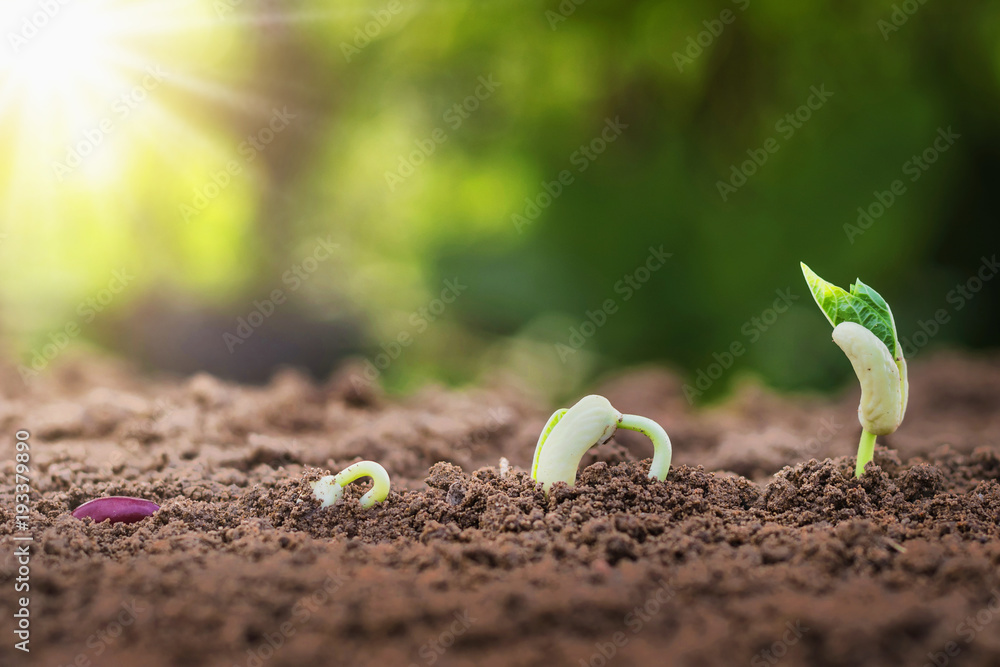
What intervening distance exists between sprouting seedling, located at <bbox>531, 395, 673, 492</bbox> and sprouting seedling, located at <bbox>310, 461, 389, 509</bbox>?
0.23m

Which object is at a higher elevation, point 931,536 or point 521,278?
point 521,278

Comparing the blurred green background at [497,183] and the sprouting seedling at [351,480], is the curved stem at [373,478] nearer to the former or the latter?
the sprouting seedling at [351,480]

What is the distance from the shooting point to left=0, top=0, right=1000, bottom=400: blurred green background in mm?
3574

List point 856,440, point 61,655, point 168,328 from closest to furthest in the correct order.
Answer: point 61,655, point 856,440, point 168,328

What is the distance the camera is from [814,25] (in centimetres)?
359

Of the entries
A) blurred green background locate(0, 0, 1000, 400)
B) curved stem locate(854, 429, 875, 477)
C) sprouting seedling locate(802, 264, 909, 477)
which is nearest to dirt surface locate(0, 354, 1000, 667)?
curved stem locate(854, 429, 875, 477)

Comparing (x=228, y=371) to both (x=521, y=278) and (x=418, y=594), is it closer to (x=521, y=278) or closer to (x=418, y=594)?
(x=521, y=278)

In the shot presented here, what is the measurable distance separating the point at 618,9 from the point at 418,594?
131 inches

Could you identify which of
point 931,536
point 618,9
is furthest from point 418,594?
point 618,9

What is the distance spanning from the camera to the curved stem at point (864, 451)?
1.24 m

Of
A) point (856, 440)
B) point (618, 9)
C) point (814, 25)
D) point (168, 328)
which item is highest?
point (618, 9)

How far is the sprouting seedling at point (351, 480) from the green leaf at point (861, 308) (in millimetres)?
670

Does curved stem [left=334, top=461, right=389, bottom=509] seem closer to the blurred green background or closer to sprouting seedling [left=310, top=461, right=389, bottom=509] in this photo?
sprouting seedling [left=310, top=461, right=389, bottom=509]

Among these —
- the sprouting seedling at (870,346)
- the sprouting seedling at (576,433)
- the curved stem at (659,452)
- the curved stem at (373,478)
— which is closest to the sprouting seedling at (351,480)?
the curved stem at (373,478)
